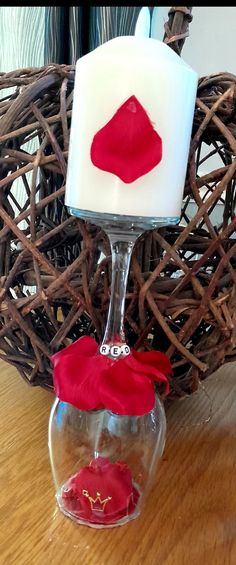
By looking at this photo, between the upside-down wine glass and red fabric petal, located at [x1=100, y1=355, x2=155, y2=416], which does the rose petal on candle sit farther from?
red fabric petal, located at [x1=100, y1=355, x2=155, y2=416]

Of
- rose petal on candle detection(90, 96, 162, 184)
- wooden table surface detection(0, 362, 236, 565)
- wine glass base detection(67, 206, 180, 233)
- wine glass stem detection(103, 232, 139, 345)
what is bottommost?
wooden table surface detection(0, 362, 236, 565)

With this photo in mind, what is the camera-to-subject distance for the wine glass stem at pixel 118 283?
35cm

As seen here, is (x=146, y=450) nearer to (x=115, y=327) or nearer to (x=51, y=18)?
(x=115, y=327)

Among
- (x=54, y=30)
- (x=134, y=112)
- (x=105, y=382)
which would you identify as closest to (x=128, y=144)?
(x=134, y=112)

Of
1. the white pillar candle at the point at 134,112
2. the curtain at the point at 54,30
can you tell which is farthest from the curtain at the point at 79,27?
the white pillar candle at the point at 134,112

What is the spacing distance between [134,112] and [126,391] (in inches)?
6.1

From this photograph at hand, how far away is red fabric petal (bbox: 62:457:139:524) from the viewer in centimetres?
36

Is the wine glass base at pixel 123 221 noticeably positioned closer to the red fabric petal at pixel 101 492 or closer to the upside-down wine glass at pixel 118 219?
the upside-down wine glass at pixel 118 219

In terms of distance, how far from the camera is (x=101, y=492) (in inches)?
14.5

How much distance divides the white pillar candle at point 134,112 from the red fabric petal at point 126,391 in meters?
0.09

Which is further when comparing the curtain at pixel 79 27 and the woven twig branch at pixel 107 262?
the curtain at pixel 79 27

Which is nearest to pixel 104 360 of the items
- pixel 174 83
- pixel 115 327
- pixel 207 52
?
pixel 115 327

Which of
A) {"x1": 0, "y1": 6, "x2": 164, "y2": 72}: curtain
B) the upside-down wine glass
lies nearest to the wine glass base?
the upside-down wine glass

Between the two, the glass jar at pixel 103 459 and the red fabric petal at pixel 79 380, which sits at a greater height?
the red fabric petal at pixel 79 380
